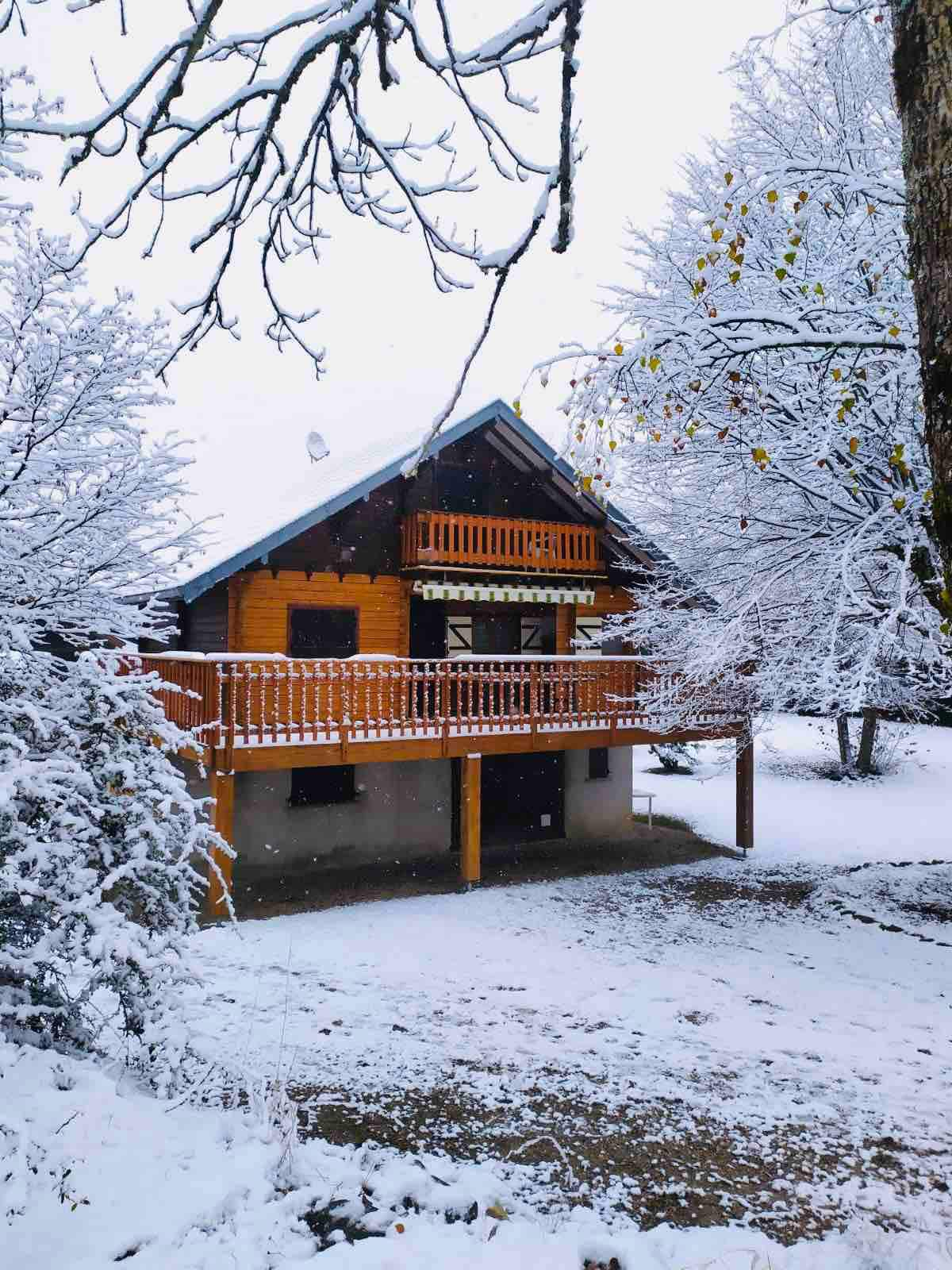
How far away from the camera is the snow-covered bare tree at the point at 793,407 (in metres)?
7.63

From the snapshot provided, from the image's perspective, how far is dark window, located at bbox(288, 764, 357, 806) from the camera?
49.5 ft

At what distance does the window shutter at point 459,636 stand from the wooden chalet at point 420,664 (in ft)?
0.13

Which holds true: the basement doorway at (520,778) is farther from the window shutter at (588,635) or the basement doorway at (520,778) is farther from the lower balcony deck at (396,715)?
the lower balcony deck at (396,715)

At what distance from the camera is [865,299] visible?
9312mm

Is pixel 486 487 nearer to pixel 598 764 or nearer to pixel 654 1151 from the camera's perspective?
pixel 598 764

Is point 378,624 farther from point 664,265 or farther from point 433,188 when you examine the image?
point 433,188

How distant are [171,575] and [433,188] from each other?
22.4 feet

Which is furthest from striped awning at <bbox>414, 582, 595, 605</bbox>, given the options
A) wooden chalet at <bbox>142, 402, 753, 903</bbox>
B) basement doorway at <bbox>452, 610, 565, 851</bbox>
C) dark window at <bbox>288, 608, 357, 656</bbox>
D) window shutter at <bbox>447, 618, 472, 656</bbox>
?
dark window at <bbox>288, 608, 357, 656</bbox>

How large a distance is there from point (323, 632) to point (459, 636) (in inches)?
120

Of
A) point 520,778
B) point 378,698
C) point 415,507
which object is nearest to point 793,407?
point 378,698

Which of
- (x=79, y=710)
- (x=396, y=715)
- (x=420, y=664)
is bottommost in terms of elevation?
(x=396, y=715)

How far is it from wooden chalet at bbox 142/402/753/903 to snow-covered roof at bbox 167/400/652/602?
0.05 meters

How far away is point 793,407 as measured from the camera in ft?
33.6

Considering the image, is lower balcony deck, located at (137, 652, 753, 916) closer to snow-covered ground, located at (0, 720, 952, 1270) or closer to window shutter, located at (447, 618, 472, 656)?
window shutter, located at (447, 618, 472, 656)
